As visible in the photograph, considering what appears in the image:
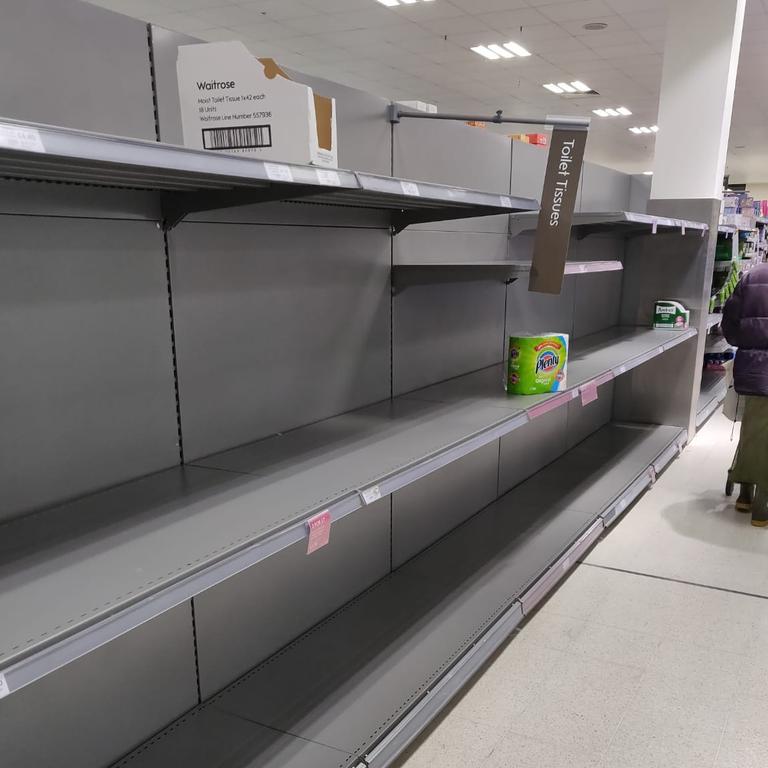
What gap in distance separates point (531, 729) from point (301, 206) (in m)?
1.77

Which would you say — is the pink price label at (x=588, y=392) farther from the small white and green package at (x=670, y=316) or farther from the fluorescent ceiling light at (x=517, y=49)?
the fluorescent ceiling light at (x=517, y=49)

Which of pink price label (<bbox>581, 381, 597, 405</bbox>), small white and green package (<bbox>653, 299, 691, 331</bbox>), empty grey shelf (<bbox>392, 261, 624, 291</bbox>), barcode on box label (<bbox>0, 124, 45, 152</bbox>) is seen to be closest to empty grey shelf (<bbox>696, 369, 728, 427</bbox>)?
small white and green package (<bbox>653, 299, 691, 331</bbox>)

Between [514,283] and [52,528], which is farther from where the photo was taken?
[514,283]

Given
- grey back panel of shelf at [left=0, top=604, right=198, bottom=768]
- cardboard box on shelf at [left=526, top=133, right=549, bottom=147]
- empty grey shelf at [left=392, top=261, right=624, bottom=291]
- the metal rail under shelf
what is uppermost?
cardboard box on shelf at [left=526, top=133, right=549, bottom=147]

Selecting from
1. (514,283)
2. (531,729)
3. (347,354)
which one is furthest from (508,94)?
(531,729)

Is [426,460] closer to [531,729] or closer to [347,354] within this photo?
[347,354]

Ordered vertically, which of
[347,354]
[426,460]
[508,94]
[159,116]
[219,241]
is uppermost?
[508,94]

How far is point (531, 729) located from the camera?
7.00ft

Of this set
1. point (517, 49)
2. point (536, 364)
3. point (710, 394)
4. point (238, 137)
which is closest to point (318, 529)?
point (238, 137)

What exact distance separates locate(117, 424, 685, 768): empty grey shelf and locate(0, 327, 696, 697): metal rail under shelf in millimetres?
616

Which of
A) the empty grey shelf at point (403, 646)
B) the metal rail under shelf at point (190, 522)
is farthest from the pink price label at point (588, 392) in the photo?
the empty grey shelf at point (403, 646)

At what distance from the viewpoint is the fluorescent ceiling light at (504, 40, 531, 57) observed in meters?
8.65

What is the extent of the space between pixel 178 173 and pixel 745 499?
369 cm

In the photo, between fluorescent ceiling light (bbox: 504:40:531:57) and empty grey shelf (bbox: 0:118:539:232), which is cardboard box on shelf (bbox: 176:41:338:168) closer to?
empty grey shelf (bbox: 0:118:539:232)
